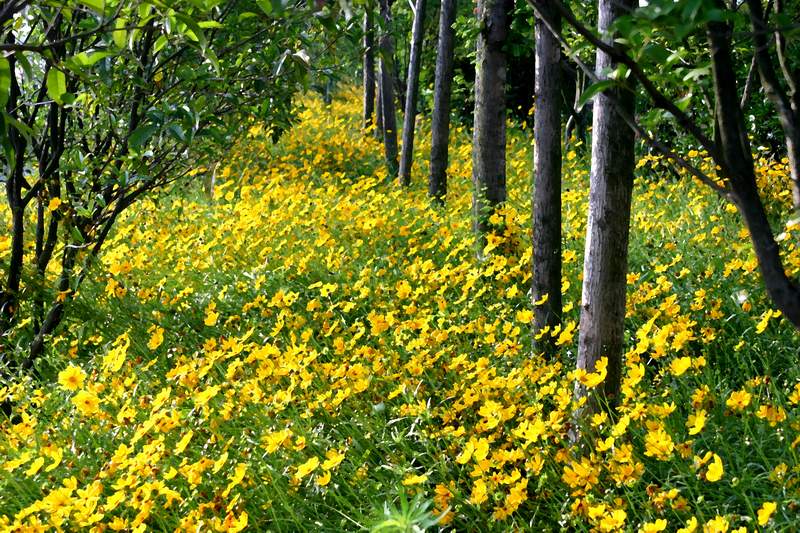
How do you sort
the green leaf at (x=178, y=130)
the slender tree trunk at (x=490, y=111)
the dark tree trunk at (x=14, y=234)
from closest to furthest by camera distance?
1. the green leaf at (x=178, y=130)
2. the dark tree trunk at (x=14, y=234)
3. the slender tree trunk at (x=490, y=111)

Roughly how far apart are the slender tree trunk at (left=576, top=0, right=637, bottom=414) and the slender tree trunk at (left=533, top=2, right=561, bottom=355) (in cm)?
75

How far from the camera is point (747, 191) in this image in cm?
148

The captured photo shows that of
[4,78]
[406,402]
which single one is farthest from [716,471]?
[4,78]

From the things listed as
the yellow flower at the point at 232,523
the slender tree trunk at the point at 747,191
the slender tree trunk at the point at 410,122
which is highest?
the slender tree trunk at the point at 410,122

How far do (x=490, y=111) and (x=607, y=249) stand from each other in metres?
2.53

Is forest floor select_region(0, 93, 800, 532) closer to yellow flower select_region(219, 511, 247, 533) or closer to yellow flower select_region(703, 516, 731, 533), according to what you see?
yellow flower select_region(703, 516, 731, 533)

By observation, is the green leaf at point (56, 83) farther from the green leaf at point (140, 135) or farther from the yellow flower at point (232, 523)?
the yellow flower at point (232, 523)

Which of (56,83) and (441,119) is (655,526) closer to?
(56,83)

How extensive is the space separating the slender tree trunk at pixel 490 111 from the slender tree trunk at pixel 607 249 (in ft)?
6.87

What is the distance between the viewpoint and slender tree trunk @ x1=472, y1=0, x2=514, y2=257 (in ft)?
15.9

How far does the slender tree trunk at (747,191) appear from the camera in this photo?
4.75ft

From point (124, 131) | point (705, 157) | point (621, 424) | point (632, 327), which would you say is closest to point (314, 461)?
point (621, 424)

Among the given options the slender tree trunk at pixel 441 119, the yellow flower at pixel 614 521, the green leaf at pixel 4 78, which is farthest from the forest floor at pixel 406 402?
the slender tree trunk at pixel 441 119

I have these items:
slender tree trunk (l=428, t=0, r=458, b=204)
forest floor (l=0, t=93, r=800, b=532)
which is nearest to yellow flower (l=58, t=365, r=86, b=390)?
forest floor (l=0, t=93, r=800, b=532)
